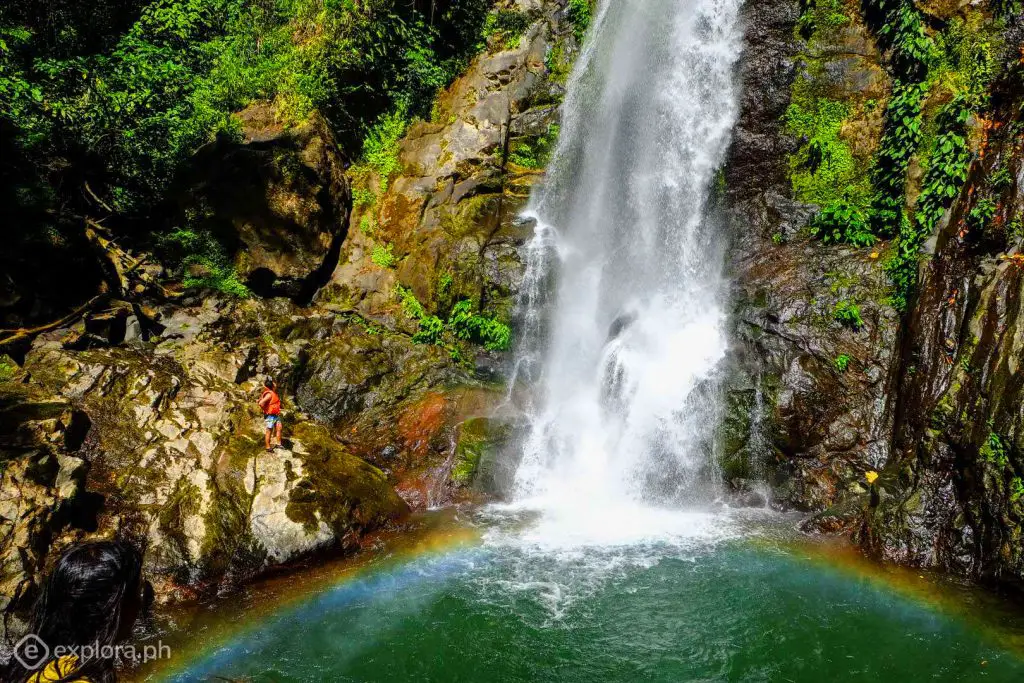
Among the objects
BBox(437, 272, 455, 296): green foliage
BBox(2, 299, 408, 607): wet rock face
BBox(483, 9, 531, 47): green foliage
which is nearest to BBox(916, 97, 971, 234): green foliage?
BBox(437, 272, 455, 296): green foliage

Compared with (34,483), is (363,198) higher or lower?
higher

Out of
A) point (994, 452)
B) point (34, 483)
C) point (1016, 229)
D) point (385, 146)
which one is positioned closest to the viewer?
point (994, 452)

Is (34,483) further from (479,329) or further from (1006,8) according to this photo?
(1006,8)

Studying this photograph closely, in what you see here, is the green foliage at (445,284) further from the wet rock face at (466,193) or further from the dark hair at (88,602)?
the dark hair at (88,602)

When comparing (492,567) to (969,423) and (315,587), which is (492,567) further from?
(969,423)

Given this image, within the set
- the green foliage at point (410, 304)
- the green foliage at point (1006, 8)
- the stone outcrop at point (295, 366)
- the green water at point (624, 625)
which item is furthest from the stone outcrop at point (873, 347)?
the green foliage at point (410, 304)

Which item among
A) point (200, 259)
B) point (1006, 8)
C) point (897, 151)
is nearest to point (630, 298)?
point (897, 151)
